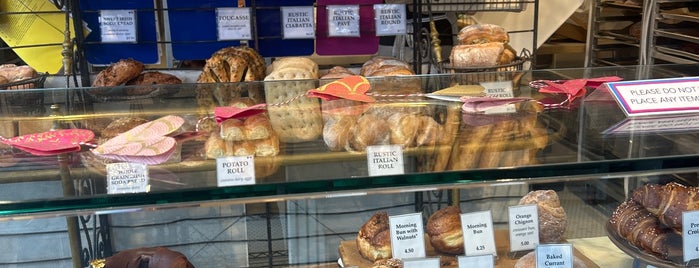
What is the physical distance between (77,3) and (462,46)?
46.7 inches

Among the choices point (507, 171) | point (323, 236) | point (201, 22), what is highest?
point (201, 22)

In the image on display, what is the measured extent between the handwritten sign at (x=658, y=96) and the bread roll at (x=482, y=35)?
0.92 metres

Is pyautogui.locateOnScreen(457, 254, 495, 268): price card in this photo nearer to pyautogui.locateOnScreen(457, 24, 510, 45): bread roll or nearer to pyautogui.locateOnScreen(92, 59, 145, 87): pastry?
pyautogui.locateOnScreen(457, 24, 510, 45): bread roll

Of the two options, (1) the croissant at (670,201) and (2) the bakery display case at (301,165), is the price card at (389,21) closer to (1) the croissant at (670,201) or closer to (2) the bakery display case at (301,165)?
(2) the bakery display case at (301,165)

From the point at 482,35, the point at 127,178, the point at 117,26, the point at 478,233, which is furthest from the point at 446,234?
the point at 117,26

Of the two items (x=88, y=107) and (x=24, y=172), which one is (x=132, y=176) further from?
(x=88, y=107)

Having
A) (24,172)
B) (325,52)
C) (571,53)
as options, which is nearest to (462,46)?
(325,52)

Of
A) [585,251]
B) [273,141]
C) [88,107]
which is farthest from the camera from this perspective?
[585,251]

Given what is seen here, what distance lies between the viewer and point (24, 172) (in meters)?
0.78

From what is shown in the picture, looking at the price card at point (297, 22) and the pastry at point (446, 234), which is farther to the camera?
the price card at point (297, 22)

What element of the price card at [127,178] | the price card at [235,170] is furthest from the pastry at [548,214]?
the price card at [127,178]

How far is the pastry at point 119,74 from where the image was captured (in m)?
1.80

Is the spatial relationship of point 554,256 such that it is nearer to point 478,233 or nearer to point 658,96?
point 478,233

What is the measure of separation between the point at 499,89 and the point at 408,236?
1.10 feet
